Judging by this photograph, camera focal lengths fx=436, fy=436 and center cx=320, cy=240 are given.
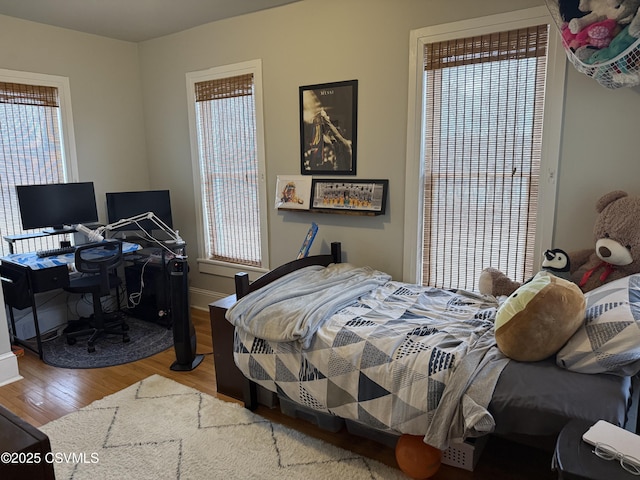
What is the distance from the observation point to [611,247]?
2064 millimetres

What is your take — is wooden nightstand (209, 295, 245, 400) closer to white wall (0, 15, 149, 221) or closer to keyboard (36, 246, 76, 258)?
keyboard (36, 246, 76, 258)

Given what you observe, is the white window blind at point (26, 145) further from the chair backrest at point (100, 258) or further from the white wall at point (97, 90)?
the chair backrest at point (100, 258)

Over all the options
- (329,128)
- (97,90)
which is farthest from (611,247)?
(97,90)

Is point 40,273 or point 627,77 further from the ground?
point 627,77

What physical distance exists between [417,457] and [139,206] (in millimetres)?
3093

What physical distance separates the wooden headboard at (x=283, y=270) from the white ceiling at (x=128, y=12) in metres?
1.83

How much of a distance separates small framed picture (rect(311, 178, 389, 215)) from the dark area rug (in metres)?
1.66

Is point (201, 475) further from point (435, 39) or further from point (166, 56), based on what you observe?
point (166, 56)

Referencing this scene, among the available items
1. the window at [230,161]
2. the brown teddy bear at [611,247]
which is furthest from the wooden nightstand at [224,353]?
the brown teddy bear at [611,247]

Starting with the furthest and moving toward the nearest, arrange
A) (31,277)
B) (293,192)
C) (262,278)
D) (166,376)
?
(293,192)
(31,277)
(166,376)
(262,278)

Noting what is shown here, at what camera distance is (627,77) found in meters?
1.71

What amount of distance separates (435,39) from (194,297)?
3.07m

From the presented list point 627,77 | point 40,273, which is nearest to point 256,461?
point 40,273

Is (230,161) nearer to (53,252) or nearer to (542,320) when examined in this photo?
(53,252)
